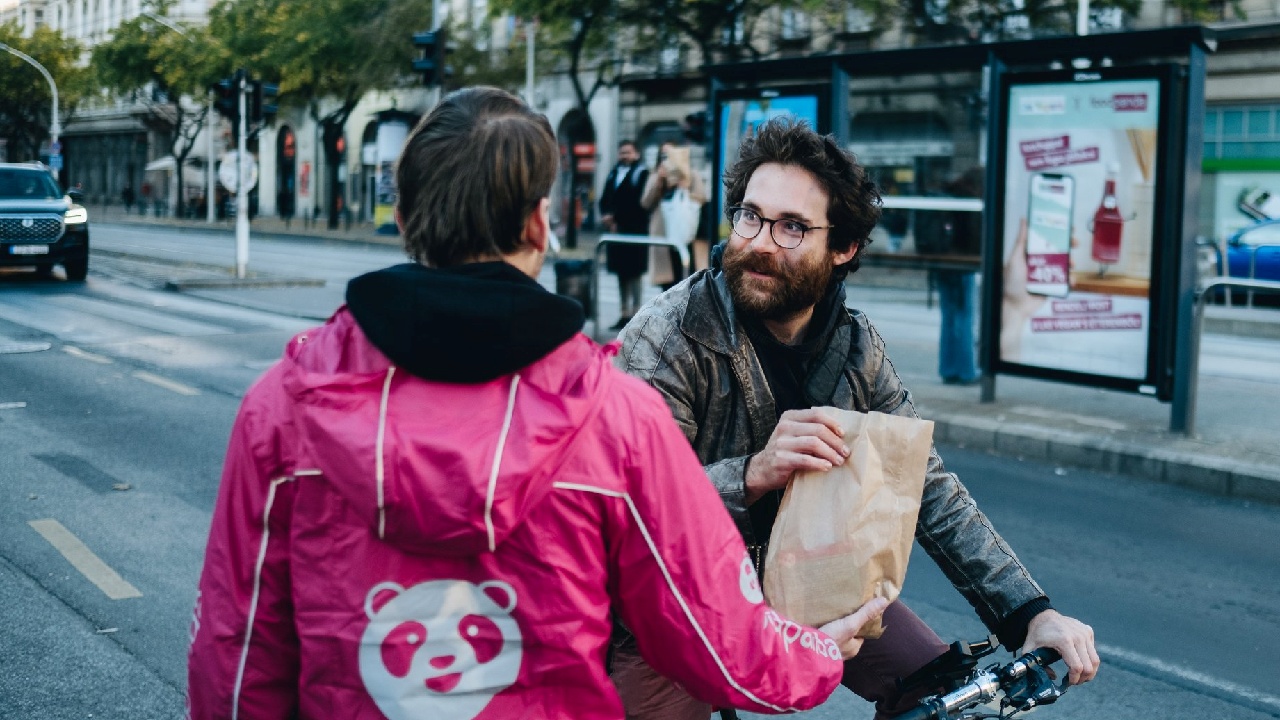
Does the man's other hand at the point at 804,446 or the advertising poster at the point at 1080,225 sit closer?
the man's other hand at the point at 804,446

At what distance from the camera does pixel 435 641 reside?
1.69 m

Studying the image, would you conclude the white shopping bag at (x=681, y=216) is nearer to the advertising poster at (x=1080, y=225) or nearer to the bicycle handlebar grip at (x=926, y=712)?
the advertising poster at (x=1080, y=225)

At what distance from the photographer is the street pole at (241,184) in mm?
21328

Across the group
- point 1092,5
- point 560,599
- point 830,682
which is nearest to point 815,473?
point 830,682

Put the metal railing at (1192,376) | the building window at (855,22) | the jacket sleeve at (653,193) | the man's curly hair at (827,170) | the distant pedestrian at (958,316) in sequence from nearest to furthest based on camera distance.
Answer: the man's curly hair at (827,170)
the metal railing at (1192,376)
the distant pedestrian at (958,316)
the jacket sleeve at (653,193)
the building window at (855,22)

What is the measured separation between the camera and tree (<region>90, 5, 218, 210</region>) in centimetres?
5409

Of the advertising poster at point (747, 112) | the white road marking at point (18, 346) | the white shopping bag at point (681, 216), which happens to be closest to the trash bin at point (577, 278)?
the white shopping bag at point (681, 216)

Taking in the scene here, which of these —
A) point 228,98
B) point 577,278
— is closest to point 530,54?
point 228,98

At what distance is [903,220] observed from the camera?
12.0 metres

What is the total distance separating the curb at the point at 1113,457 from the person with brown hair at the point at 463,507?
620 centimetres

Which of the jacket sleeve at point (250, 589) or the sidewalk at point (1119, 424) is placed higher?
the jacket sleeve at point (250, 589)

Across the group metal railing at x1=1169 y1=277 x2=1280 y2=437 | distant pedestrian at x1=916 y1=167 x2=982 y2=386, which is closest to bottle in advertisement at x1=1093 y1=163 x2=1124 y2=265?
metal railing at x1=1169 y1=277 x2=1280 y2=437

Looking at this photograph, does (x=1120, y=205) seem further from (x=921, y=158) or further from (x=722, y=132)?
(x=722, y=132)

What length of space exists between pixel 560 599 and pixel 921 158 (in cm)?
1067
